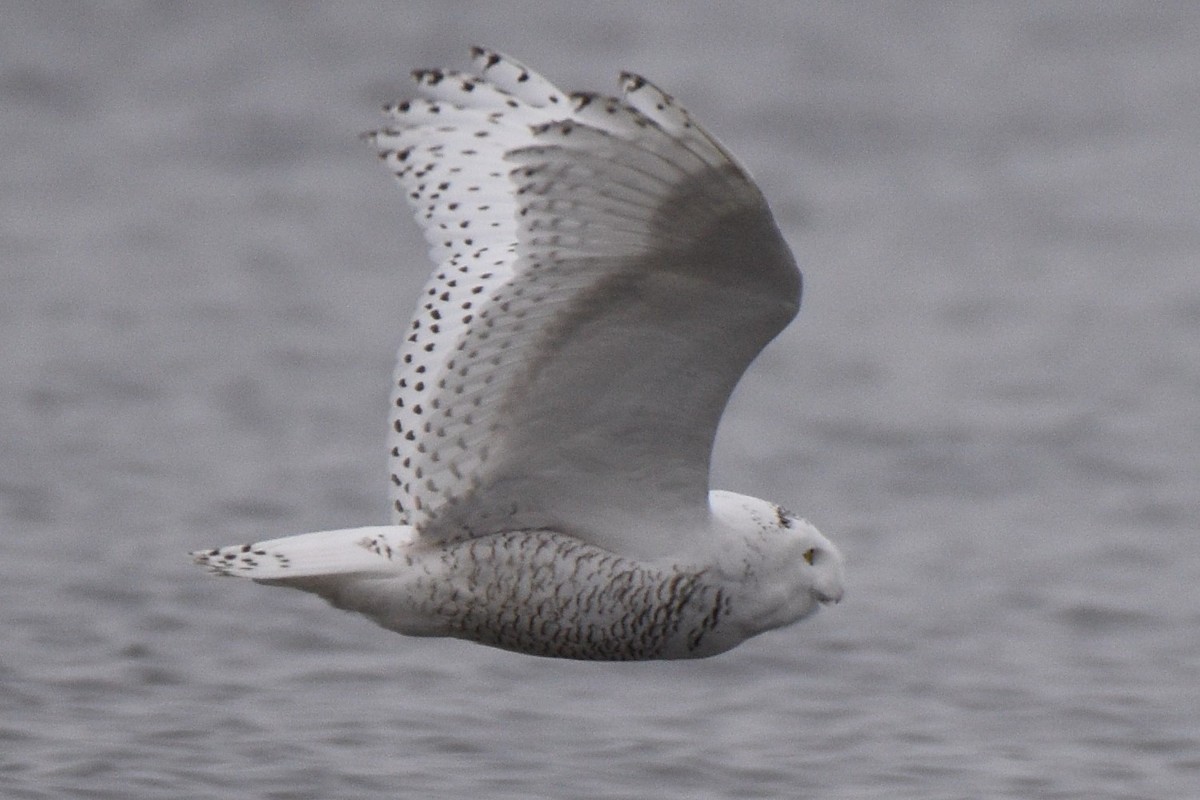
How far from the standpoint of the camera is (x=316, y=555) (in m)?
5.86

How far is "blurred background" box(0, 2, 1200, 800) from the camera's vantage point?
24.8ft

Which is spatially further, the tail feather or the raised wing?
the tail feather

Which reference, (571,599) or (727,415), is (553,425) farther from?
(727,415)

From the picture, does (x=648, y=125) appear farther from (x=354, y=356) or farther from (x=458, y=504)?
(x=354, y=356)

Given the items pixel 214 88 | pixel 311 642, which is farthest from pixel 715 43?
pixel 311 642

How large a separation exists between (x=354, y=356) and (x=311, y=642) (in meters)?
4.13

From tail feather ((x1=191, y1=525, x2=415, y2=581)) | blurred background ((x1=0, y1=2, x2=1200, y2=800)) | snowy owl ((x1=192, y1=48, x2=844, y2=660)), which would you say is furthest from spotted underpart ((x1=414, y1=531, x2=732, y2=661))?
blurred background ((x1=0, y1=2, x2=1200, y2=800))

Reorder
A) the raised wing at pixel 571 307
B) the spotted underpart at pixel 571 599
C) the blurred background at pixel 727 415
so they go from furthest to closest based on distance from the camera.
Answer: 1. the blurred background at pixel 727 415
2. the spotted underpart at pixel 571 599
3. the raised wing at pixel 571 307

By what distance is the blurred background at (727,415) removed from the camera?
755 centimetres

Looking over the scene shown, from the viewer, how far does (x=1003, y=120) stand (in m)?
16.2

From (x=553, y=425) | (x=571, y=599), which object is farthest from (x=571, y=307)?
(x=571, y=599)

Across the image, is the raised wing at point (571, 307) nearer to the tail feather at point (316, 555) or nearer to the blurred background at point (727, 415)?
the tail feather at point (316, 555)

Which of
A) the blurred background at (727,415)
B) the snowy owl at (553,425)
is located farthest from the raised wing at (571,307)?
the blurred background at (727,415)

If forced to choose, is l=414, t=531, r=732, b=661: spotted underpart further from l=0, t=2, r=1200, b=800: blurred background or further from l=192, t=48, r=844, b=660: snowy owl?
l=0, t=2, r=1200, b=800: blurred background
